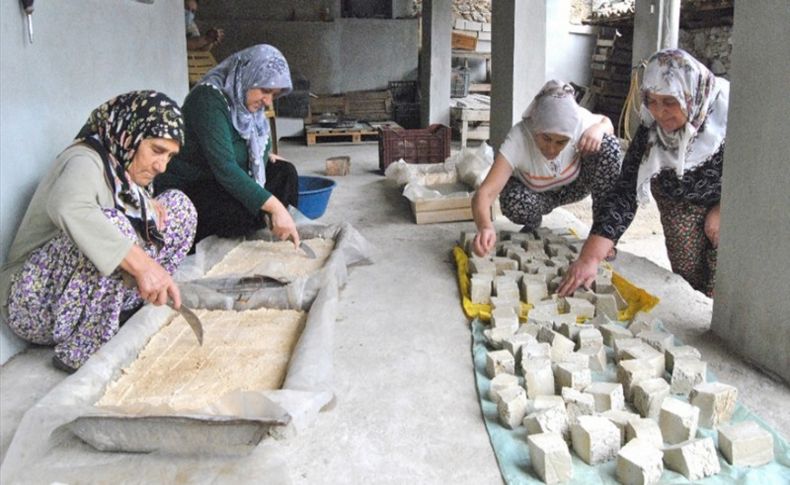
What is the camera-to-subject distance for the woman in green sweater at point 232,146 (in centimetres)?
318

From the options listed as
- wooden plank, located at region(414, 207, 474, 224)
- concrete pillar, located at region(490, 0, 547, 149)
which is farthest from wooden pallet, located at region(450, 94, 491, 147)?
wooden plank, located at region(414, 207, 474, 224)

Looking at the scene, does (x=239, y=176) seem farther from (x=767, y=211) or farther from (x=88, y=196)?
(x=767, y=211)

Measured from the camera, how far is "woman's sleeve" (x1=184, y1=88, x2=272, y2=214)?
3.17 meters

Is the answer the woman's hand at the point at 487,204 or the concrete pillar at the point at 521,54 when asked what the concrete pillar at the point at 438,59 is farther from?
the woman's hand at the point at 487,204

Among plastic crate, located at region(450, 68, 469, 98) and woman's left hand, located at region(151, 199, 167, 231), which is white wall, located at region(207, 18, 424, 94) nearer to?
plastic crate, located at region(450, 68, 469, 98)

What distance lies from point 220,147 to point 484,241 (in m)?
1.28

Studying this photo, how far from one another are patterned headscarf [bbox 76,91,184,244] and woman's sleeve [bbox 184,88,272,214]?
30.0 inches

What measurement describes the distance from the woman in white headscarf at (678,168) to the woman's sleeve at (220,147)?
1.44 meters

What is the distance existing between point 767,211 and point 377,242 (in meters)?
2.25

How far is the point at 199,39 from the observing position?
8.25 m

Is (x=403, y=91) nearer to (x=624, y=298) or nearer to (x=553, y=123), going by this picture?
(x=553, y=123)

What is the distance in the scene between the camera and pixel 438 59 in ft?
30.4

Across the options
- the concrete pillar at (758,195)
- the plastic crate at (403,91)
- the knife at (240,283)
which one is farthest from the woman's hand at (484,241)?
the plastic crate at (403,91)

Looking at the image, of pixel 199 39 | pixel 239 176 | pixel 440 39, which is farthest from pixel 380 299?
pixel 440 39
